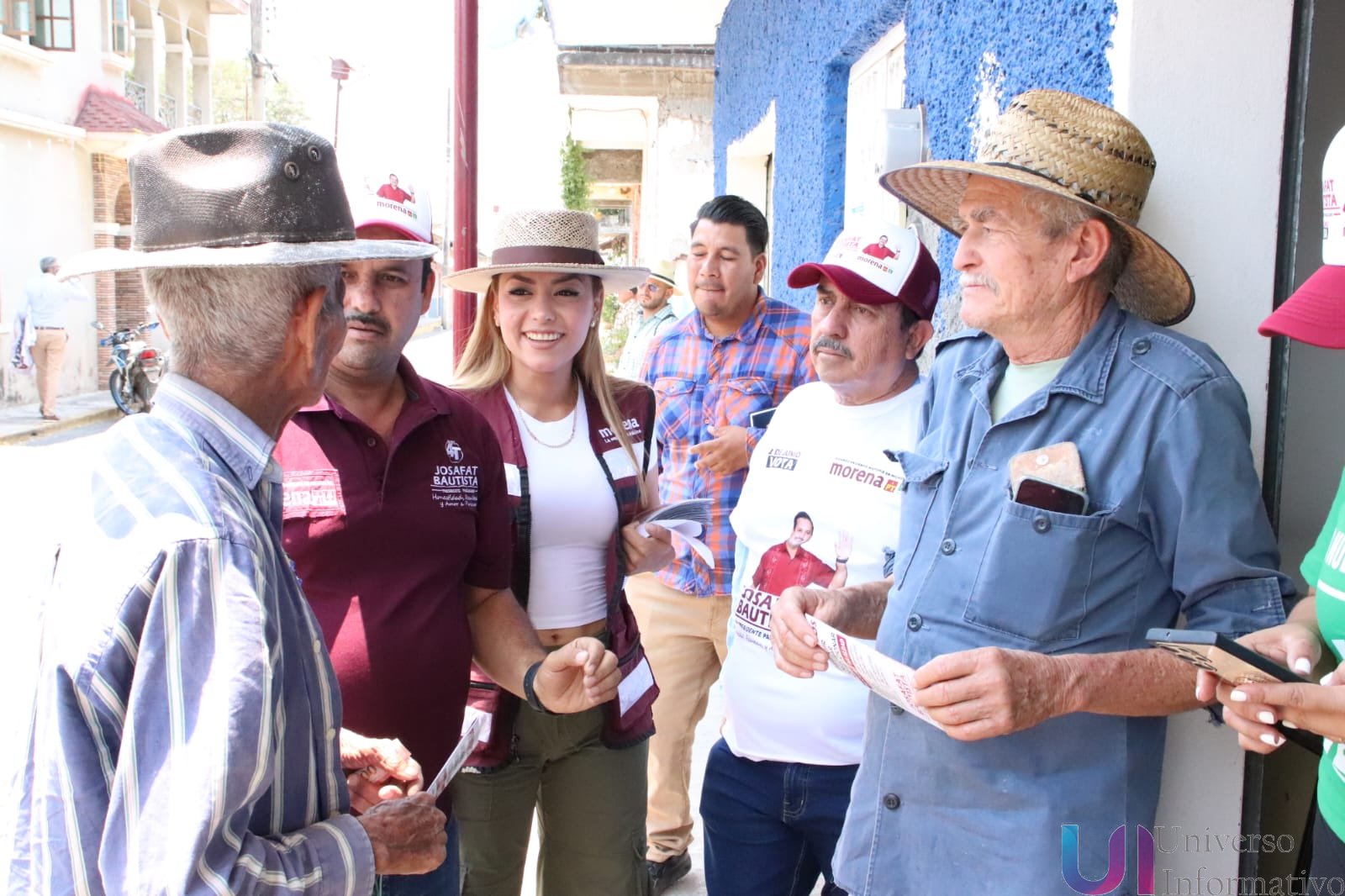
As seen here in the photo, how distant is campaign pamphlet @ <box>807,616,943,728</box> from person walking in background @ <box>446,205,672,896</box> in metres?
0.85

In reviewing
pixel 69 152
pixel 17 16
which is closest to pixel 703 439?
pixel 69 152

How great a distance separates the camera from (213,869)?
115cm

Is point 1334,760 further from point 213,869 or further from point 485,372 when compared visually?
point 485,372

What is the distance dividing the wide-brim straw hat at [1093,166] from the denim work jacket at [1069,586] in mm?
120

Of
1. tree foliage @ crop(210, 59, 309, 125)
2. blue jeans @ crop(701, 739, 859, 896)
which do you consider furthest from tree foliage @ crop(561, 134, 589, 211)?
tree foliage @ crop(210, 59, 309, 125)

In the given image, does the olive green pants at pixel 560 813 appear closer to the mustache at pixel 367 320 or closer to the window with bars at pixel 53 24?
the mustache at pixel 367 320

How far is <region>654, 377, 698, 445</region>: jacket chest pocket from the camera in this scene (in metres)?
4.07

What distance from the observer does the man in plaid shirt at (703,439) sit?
368cm

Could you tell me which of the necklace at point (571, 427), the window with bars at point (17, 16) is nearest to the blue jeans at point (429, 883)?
the necklace at point (571, 427)

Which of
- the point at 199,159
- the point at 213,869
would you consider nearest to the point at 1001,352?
the point at 199,159

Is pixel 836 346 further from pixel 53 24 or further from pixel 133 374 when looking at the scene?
pixel 53 24

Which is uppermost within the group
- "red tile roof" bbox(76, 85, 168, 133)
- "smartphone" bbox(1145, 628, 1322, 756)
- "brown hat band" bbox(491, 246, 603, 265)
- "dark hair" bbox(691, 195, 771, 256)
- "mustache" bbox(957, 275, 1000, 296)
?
"red tile roof" bbox(76, 85, 168, 133)

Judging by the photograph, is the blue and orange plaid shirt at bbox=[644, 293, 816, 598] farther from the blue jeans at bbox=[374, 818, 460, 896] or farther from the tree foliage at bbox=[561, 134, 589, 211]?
the tree foliage at bbox=[561, 134, 589, 211]

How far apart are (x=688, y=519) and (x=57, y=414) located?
15.1 metres
